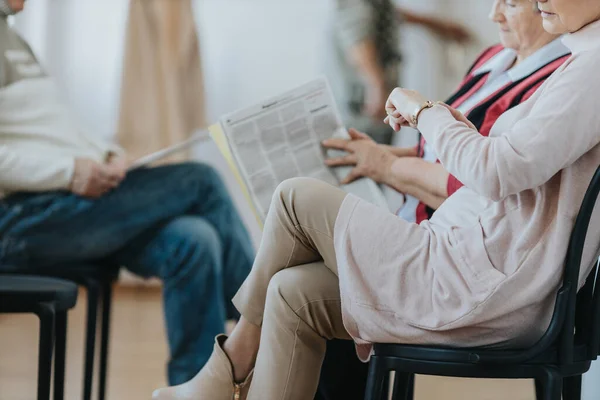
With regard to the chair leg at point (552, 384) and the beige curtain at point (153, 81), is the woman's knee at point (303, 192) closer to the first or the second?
the chair leg at point (552, 384)

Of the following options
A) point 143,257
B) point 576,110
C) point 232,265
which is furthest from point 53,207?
point 576,110

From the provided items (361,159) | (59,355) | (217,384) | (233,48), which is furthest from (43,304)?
(233,48)

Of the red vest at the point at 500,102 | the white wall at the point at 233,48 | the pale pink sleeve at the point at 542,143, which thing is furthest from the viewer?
the white wall at the point at 233,48

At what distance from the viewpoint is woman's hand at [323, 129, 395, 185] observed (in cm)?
156

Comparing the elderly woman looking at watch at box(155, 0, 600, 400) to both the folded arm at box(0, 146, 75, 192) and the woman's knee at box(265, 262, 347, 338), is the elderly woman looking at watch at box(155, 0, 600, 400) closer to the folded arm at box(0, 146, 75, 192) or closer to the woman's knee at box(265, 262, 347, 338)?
the woman's knee at box(265, 262, 347, 338)

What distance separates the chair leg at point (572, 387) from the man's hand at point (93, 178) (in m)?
1.14

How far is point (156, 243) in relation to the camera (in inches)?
74.9

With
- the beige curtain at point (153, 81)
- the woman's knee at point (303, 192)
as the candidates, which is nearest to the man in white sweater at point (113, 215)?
the woman's knee at point (303, 192)

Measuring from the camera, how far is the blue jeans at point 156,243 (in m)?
1.83

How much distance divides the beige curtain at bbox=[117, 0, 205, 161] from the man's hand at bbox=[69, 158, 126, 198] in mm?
1545

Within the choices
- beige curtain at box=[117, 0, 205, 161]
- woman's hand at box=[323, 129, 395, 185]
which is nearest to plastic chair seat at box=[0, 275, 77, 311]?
woman's hand at box=[323, 129, 395, 185]

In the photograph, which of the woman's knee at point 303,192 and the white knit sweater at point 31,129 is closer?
the woman's knee at point 303,192

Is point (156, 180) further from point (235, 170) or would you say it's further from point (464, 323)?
point (464, 323)

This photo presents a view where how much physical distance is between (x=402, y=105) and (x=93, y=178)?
0.94 m
